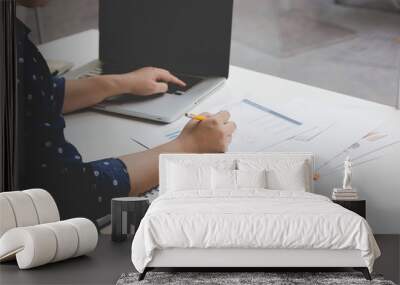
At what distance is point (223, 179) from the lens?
7105mm

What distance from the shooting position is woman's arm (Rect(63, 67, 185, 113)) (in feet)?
26.4

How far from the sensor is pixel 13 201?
614cm

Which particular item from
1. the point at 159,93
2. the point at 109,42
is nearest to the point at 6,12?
the point at 109,42

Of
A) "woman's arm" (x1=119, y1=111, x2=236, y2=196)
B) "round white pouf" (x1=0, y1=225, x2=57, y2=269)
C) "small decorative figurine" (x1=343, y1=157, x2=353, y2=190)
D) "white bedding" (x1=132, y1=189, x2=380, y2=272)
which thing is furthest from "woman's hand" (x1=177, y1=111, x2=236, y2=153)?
"white bedding" (x1=132, y1=189, x2=380, y2=272)

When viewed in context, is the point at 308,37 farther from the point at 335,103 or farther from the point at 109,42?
the point at 109,42

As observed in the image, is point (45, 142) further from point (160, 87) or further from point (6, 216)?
point (6, 216)

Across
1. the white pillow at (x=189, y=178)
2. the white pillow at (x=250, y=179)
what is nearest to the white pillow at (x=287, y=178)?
the white pillow at (x=250, y=179)

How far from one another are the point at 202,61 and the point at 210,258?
3.08 m

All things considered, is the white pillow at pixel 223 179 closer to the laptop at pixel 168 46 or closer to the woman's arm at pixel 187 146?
the woman's arm at pixel 187 146

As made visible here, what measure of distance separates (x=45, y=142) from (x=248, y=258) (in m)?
3.46

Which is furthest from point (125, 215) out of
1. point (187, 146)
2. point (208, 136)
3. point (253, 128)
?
point (253, 128)

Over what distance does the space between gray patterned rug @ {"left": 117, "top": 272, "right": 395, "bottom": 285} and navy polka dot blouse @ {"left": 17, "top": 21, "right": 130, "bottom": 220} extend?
2.61m

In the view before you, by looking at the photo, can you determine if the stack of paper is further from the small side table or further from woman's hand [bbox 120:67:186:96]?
woman's hand [bbox 120:67:186:96]

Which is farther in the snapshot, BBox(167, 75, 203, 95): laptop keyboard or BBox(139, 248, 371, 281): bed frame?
BBox(167, 75, 203, 95): laptop keyboard
